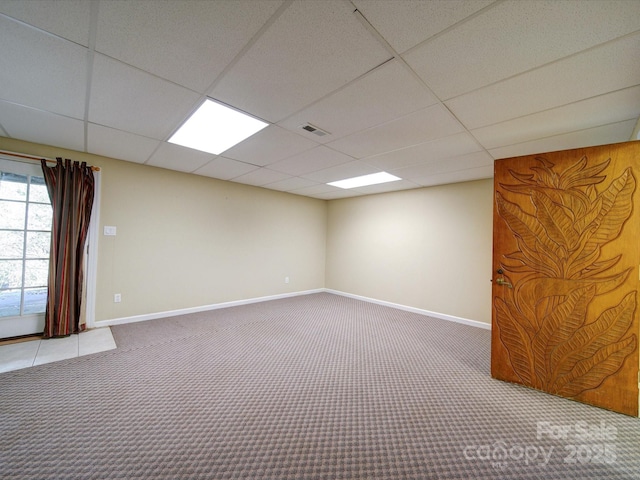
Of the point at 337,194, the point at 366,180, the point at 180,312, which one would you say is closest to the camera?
the point at 180,312

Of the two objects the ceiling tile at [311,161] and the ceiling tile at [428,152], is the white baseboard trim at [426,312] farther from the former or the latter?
the ceiling tile at [311,161]

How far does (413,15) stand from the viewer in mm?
1191

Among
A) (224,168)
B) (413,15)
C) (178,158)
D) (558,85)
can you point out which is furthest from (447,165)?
(178,158)

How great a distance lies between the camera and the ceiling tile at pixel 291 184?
4.43 metres

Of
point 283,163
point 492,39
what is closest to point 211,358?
point 283,163

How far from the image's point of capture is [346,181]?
4465 mm

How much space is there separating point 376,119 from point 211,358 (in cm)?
294

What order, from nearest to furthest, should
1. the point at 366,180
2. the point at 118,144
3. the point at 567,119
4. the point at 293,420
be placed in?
1. the point at 293,420
2. the point at 567,119
3. the point at 118,144
4. the point at 366,180

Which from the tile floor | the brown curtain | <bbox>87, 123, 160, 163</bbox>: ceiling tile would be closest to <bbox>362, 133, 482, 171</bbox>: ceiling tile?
<bbox>87, 123, 160, 163</bbox>: ceiling tile

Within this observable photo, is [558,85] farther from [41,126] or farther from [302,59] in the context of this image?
[41,126]

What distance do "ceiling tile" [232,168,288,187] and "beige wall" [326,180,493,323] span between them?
2211 mm

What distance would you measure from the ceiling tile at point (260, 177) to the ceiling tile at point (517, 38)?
2.78 m

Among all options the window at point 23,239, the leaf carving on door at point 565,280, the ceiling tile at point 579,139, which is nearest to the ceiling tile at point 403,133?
the leaf carving on door at point 565,280

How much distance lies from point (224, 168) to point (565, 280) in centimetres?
421
